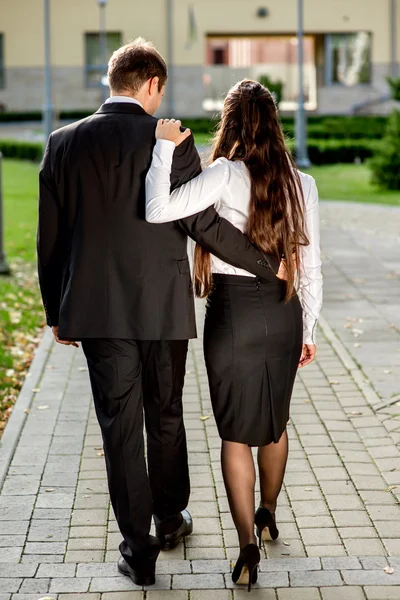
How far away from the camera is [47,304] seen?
13.4 feet

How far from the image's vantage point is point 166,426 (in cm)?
420

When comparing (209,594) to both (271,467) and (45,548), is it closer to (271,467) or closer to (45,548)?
(271,467)

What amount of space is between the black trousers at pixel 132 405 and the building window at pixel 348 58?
162 ft

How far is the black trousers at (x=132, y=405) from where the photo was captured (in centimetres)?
392

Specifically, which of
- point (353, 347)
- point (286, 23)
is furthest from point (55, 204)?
point (286, 23)

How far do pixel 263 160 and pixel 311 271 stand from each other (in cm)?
51

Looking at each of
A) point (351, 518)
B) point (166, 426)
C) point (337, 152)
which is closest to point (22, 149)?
point (337, 152)

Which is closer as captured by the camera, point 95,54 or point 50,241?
point 50,241

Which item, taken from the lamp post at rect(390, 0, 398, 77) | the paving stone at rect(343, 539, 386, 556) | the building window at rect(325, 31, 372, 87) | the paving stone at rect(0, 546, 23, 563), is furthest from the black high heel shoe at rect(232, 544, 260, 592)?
the building window at rect(325, 31, 372, 87)

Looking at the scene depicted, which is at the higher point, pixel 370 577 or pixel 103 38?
pixel 103 38

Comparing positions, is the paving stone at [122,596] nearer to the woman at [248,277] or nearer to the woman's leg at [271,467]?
the woman at [248,277]

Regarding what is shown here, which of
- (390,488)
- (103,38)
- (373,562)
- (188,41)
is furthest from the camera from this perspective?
(188,41)

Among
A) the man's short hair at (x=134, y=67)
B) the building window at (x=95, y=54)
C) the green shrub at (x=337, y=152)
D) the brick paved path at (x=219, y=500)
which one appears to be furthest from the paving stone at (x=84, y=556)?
the building window at (x=95, y=54)

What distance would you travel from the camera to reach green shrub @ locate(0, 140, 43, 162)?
31.4 metres
